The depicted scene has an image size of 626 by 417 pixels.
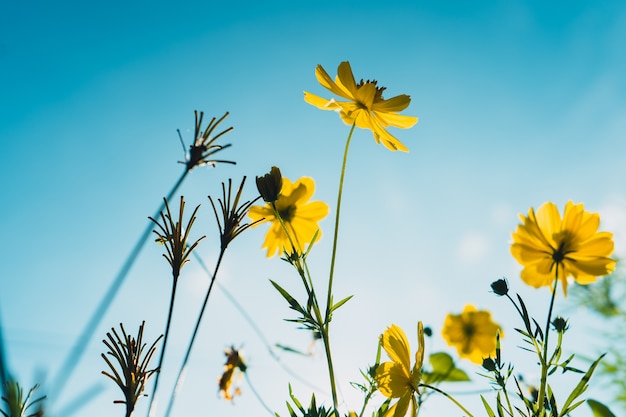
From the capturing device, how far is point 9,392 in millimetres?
215

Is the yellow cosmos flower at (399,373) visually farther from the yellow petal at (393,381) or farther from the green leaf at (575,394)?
the green leaf at (575,394)

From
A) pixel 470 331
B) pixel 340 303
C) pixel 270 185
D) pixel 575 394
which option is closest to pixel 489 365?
pixel 575 394

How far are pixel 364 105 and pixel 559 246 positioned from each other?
1.71 ft

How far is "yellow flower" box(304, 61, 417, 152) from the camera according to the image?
0.90 m

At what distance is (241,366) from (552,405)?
94 centimetres

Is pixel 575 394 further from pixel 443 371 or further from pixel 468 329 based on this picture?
pixel 468 329

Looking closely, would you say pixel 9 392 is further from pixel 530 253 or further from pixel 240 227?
pixel 530 253

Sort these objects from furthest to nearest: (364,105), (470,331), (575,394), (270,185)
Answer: (470,331) < (364,105) < (270,185) < (575,394)

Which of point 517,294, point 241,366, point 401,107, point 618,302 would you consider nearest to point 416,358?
point 517,294

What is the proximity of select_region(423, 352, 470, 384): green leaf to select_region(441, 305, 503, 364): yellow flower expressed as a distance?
395 mm

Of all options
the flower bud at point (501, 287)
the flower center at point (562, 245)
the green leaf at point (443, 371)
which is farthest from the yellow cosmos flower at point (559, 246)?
the green leaf at point (443, 371)

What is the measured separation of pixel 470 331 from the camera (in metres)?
1.60

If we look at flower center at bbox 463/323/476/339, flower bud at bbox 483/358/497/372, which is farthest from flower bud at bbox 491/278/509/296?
flower center at bbox 463/323/476/339

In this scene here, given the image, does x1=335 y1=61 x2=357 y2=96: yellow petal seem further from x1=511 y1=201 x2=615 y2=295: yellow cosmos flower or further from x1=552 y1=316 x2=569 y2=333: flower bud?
x1=552 y1=316 x2=569 y2=333: flower bud
